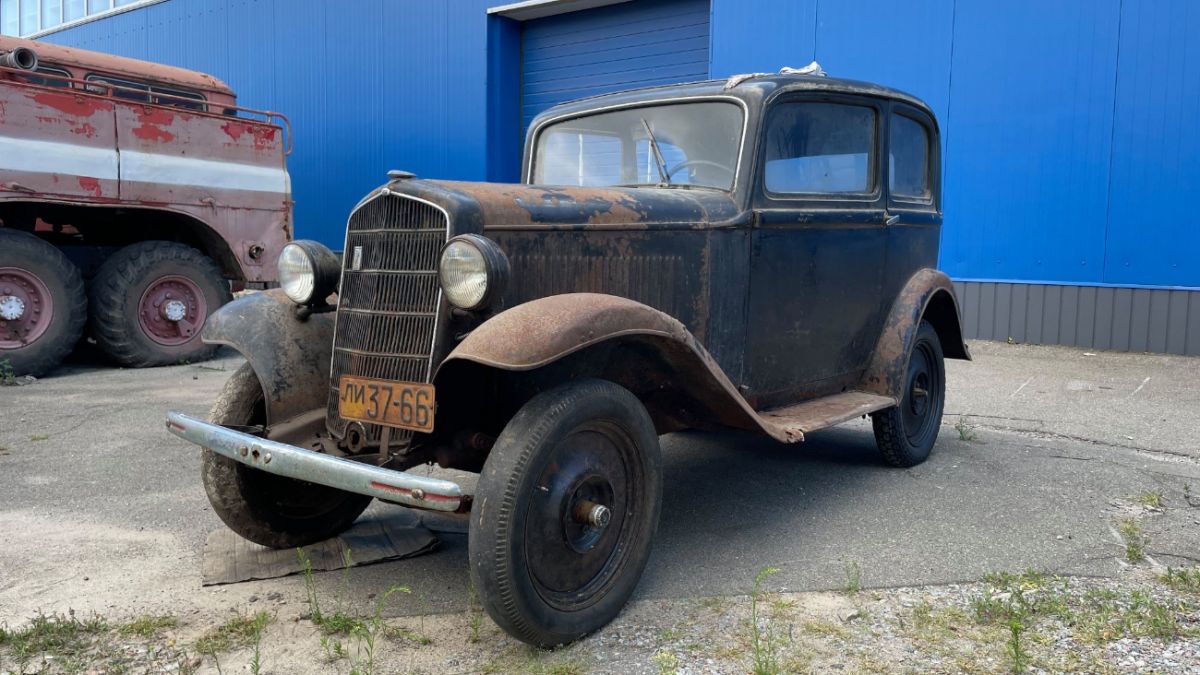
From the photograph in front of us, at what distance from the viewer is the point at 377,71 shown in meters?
13.3

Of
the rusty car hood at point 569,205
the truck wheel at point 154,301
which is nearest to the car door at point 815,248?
the rusty car hood at point 569,205

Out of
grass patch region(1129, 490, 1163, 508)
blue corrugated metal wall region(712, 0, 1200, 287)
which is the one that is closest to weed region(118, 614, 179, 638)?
grass patch region(1129, 490, 1163, 508)

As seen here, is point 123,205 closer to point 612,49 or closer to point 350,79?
point 612,49

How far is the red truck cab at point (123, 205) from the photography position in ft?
22.9

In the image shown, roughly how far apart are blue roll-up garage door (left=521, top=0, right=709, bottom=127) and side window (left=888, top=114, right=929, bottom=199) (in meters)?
5.72

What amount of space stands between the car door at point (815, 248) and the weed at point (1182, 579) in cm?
161

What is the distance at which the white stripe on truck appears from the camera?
22.4ft

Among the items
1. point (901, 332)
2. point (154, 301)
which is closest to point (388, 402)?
point (901, 332)

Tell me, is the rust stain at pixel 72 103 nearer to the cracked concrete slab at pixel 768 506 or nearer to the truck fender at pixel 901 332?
the cracked concrete slab at pixel 768 506

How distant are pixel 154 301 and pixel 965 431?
6565 mm

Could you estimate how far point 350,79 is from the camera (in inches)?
538

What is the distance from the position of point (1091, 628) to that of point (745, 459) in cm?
227

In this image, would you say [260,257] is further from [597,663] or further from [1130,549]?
[1130,549]

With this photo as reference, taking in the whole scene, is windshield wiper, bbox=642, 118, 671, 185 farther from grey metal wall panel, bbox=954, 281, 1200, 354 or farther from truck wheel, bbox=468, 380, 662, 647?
grey metal wall panel, bbox=954, 281, 1200, 354
